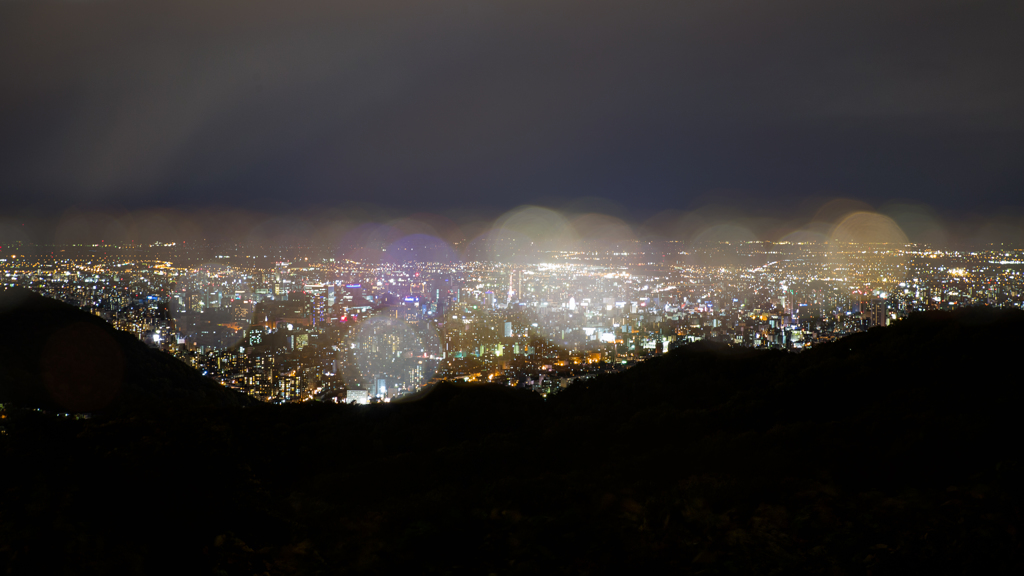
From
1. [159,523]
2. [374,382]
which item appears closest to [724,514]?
[159,523]

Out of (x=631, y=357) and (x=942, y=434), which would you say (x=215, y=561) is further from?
(x=631, y=357)

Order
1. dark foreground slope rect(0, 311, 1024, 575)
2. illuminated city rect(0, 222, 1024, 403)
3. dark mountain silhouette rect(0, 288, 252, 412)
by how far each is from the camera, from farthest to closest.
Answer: illuminated city rect(0, 222, 1024, 403) → dark mountain silhouette rect(0, 288, 252, 412) → dark foreground slope rect(0, 311, 1024, 575)

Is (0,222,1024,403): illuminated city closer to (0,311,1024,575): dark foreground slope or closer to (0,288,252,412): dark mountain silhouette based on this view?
(0,288,252,412): dark mountain silhouette

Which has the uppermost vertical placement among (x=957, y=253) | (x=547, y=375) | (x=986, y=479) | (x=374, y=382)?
(x=957, y=253)

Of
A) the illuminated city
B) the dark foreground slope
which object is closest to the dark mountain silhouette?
the illuminated city

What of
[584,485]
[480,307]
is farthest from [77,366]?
[480,307]

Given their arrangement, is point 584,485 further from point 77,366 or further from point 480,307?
point 480,307
